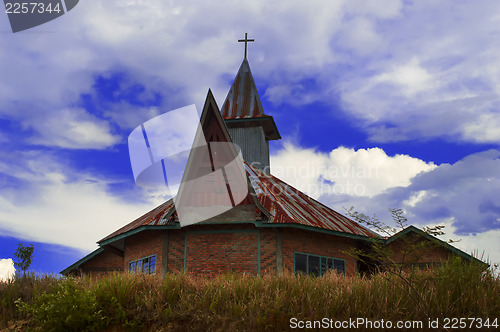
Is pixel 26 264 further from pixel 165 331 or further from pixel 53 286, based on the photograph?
pixel 165 331

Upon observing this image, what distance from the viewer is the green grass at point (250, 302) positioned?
11.2 metres

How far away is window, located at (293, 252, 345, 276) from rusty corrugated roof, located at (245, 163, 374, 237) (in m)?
1.25

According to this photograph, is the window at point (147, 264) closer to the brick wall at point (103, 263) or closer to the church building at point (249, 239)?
the church building at point (249, 239)

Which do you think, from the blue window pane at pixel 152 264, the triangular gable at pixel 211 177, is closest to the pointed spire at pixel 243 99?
the triangular gable at pixel 211 177

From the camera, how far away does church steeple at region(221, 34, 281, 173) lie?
27641 mm

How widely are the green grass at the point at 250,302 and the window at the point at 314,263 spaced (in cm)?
549

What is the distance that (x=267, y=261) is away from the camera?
18.1 metres

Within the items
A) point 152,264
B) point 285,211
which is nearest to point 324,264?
point 285,211

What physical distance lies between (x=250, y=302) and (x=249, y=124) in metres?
17.5

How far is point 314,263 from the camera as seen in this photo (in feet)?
62.4

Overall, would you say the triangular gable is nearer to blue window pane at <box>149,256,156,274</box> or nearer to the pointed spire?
blue window pane at <box>149,256,156,274</box>

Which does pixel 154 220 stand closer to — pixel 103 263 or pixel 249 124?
pixel 103 263

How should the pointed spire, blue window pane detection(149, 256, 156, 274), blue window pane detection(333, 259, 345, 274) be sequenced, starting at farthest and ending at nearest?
→ 1. the pointed spire
2. blue window pane detection(333, 259, 345, 274)
3. blue window pane detection(149, 256, 156, 274)

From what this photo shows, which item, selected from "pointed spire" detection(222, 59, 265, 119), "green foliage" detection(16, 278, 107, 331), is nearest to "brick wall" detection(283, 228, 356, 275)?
"green foliage" detection(16, 278, 107, 331)
